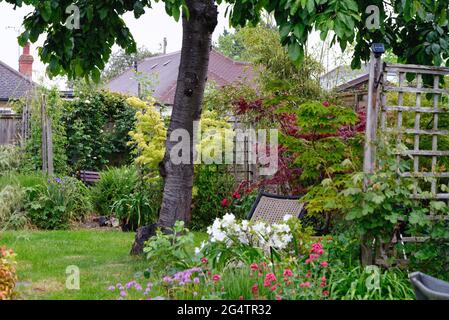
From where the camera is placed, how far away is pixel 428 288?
355 cm

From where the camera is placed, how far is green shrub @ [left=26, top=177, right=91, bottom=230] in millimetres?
9086

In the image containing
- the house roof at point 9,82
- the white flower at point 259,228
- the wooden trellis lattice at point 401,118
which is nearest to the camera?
the wooden trellis lattice at point 401,118

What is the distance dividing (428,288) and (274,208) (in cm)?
351

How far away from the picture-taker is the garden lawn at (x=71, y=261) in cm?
510

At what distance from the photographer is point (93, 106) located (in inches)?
510

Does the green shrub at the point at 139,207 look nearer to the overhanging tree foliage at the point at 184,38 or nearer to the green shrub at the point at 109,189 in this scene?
the green shrub at the point at 109,189

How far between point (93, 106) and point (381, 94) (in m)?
8.82

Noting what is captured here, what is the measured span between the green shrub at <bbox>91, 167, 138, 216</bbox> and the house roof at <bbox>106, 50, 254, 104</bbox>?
41.1ft

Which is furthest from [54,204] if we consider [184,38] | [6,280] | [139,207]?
[6,280]

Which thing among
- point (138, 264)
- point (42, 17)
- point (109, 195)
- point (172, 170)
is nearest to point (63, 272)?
point (138, 264)

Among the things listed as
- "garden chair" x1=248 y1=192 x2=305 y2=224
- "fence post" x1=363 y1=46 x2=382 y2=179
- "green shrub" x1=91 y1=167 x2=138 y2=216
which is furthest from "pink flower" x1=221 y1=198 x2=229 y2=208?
"fence post" x1=363 y1=46 x2=382 y2=179

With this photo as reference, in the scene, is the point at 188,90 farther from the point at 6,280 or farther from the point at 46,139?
the point at 46,139

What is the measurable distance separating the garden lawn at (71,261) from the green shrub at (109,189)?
1.05m

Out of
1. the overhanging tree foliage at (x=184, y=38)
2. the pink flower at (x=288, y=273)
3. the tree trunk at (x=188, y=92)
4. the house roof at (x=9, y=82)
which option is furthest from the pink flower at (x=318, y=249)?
the house roof at (x=9, y=82)
